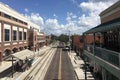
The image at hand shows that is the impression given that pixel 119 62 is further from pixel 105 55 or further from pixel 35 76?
pixel 35 76

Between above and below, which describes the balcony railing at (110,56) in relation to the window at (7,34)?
below

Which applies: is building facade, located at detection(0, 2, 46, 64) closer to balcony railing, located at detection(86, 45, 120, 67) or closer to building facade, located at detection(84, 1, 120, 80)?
building facade, located at detection(84, 1, 120, 80)

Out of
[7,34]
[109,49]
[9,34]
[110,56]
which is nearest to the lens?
[110,56]

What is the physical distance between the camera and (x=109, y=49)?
19.9 metres

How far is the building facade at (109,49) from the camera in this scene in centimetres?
1483

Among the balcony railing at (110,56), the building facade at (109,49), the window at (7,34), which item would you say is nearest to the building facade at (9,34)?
the window at (7,34)

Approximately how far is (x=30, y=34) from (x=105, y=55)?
247 ft

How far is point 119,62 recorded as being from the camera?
44.7 ft

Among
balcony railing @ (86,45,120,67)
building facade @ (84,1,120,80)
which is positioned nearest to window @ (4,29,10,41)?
building facade @ (84,1,120,80)

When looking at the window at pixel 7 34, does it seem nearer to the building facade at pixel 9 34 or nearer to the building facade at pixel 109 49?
the building facade at pixel 9 34

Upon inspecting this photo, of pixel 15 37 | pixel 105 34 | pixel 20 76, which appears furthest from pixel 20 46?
pixel 105 34

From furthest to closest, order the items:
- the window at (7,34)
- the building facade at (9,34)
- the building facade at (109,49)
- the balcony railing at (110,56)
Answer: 1. the window at (7,34)
2. the building facade at (9,34)
3. the building facade at (109,49)
4. the balcony railing at (110,56)

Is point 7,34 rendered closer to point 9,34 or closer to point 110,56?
point 9,34

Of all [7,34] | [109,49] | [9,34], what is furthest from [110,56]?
[9,34]
